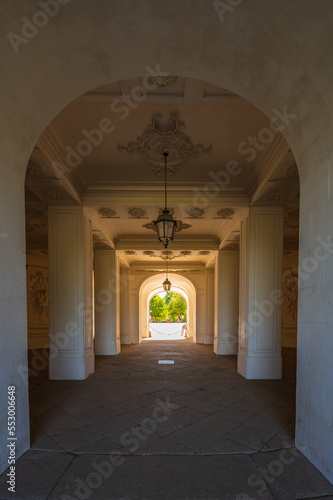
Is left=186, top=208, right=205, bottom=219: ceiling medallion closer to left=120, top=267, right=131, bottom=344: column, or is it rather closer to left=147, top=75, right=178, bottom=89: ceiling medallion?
left=147, top=75, right=178, bottom=89: ceiling medallion

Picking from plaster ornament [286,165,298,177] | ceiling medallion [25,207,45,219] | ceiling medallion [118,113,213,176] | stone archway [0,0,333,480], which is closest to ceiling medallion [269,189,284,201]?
plaster ornament [286,165,298,177]

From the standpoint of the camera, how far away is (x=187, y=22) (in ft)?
7.74

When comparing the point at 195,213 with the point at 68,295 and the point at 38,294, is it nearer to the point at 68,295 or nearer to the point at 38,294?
the point at 68,295

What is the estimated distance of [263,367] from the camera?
5746mm

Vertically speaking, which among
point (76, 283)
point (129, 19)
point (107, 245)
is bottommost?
point (76, 283)

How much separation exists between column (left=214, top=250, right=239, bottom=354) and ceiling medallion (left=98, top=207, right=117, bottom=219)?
4.44m

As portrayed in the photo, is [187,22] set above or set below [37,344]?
above

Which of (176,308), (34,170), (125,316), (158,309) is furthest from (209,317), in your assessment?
(176,308)

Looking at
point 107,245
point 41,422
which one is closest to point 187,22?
point 41,422

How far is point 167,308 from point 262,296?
124 feet

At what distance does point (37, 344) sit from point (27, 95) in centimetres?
1093

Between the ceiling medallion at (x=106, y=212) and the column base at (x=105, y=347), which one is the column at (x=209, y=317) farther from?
the ceiling medallion at (x=106, y=212)

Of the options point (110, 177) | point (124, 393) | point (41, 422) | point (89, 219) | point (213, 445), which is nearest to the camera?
point (213, 445)

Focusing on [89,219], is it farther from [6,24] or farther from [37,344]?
[37,344]
